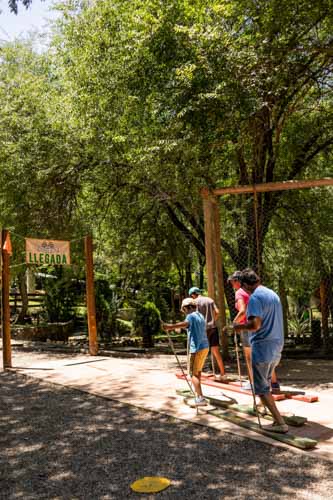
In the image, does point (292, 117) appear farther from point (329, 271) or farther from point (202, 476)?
point (202, 476)

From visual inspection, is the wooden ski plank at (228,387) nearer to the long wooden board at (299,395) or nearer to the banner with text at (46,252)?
the long wooden board at (299,395)

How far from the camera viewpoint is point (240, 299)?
22.8 ft

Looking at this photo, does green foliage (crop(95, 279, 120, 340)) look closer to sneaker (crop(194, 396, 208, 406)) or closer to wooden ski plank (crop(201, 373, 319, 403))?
wooden ski plank (crop(201, 373, 319, 403))

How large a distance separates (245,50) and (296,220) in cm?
434

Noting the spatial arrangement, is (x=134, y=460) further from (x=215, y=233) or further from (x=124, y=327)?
(x=124, y=327)

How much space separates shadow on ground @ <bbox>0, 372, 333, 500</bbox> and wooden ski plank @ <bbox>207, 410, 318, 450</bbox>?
0.45ft

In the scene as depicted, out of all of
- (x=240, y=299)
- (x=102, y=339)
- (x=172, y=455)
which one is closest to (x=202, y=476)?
(x=172, y=455)

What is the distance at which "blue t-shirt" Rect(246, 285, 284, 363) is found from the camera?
17.3ft

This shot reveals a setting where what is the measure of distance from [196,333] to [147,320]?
10.2 meters

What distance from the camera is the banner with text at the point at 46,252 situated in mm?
11023

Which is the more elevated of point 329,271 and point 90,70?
point 90,70

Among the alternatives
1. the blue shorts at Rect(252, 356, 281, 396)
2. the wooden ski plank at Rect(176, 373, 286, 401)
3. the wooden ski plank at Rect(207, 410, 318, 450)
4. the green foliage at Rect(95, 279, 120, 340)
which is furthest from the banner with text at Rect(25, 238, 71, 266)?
the blue shorts at Rect(252, 356, 281, 396)

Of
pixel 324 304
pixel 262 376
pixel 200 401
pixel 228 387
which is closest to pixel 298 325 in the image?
pixel 324 304

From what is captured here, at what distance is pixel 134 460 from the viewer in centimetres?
486
